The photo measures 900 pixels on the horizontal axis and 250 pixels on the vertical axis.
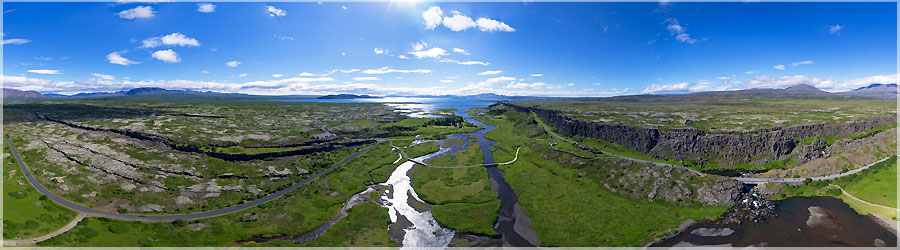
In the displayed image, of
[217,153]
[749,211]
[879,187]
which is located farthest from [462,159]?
[879,187]

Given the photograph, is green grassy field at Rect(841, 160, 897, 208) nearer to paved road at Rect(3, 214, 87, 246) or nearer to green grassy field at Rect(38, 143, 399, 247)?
green grassy field at Rect(38, 143, 399, 247)

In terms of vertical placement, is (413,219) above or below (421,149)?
below

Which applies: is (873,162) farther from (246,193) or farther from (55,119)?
(55,119)

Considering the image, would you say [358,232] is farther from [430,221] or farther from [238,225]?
[238,225]

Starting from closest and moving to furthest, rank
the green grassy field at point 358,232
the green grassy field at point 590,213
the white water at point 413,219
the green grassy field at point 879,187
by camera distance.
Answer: the green grassy field at point 358,232 → the green grassy field at point 590,213 → the white water at point 413,219 → the green grassy field at point 879,187

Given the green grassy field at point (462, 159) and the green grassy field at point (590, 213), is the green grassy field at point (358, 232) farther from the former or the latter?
the green grassy field at point (462, 159)

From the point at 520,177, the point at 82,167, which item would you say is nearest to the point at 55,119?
the point at 82,167

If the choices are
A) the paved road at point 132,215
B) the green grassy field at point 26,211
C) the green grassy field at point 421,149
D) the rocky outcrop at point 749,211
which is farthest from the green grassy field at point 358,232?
the rocky outcrop at point 749,211
